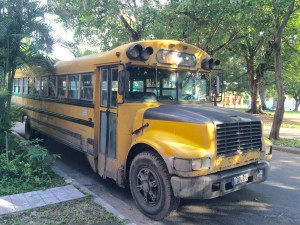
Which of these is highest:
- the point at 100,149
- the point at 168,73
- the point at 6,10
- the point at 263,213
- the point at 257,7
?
the point at 257,7

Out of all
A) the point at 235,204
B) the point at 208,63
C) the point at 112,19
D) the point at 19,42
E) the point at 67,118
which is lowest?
the point at 235,204

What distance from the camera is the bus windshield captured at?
5.09m

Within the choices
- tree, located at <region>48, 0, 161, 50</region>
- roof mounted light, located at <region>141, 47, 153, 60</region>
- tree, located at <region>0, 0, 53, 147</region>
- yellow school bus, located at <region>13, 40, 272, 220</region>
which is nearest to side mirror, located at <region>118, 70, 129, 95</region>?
yellow school bus, located at <region>13, 40, 272, 220</region>

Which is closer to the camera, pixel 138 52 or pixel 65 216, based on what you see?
pixel 65 216

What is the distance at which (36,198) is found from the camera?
500cm

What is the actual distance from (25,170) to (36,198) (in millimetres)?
1021

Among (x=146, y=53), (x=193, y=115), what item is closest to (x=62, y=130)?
(x=146, y=53)

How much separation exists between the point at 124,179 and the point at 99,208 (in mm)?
665

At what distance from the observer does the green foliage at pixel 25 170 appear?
17.9ft

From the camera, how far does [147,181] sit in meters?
4.55

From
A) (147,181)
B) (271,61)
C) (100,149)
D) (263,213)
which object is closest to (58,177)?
(100,149)

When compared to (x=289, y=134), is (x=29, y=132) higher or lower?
higher

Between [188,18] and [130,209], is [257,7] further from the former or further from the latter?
[130,209]

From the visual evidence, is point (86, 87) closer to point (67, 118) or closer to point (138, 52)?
point (67, 118)
